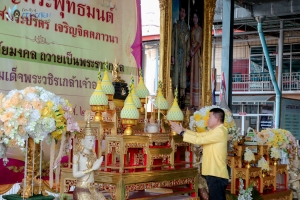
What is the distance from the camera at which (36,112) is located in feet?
10.8

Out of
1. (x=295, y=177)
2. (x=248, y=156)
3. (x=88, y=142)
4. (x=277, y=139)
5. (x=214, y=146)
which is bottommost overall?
(x=295, y=177)

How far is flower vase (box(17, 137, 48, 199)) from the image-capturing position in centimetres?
341

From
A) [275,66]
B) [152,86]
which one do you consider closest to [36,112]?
[152,86]

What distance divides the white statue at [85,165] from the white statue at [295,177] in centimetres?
380

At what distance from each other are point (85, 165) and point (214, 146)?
4.68 feet

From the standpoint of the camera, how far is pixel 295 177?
675 centimetres

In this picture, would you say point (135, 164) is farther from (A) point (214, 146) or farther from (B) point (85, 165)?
(B) point (85, 165)

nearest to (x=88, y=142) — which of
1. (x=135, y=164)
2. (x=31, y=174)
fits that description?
(x=31, y=174)

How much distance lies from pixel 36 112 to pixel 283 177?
4532mm

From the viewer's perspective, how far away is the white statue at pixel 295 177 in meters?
6.73

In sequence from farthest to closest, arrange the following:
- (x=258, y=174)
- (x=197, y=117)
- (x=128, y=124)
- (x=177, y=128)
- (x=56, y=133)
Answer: (x=258, y=174) < (x=197, y=117) < (x=177, y=128) < (x=128, y=124) < (x=56, y=133)

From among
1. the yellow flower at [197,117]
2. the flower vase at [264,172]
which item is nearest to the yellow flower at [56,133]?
the yellow flower at [197,117]

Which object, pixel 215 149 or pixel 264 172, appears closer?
pixel 215 149

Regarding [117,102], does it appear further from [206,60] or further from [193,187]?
[206,60]
